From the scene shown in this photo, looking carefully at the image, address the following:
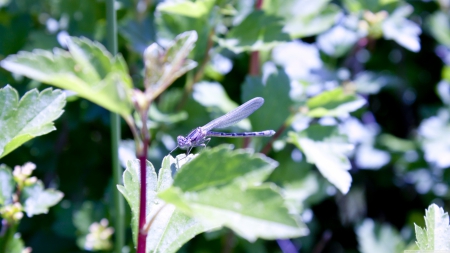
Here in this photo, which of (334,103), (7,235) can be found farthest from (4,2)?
(334,103)

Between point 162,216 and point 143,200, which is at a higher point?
point 143,200

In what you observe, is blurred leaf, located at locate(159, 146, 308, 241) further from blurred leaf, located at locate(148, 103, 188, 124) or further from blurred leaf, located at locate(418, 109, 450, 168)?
blurred leaf, located at locate(418, 109, 450, 168)

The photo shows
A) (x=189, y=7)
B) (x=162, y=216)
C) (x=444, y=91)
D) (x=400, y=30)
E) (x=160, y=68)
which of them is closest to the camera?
(x=160, y=68)

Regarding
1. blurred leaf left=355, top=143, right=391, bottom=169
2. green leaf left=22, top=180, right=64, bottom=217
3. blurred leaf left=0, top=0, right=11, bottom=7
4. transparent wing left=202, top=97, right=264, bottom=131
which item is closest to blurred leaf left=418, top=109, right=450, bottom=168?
blurred leaf left=355, top=143, right=391, bottom=169

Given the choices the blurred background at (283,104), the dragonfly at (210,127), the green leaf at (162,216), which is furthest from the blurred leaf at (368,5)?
the green leaf at (162,216)

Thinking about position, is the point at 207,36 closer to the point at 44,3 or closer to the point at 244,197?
the point at 44,3

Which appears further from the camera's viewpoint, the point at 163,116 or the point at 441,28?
the point at 441,28

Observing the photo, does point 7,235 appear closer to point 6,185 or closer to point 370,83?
point 6,185
